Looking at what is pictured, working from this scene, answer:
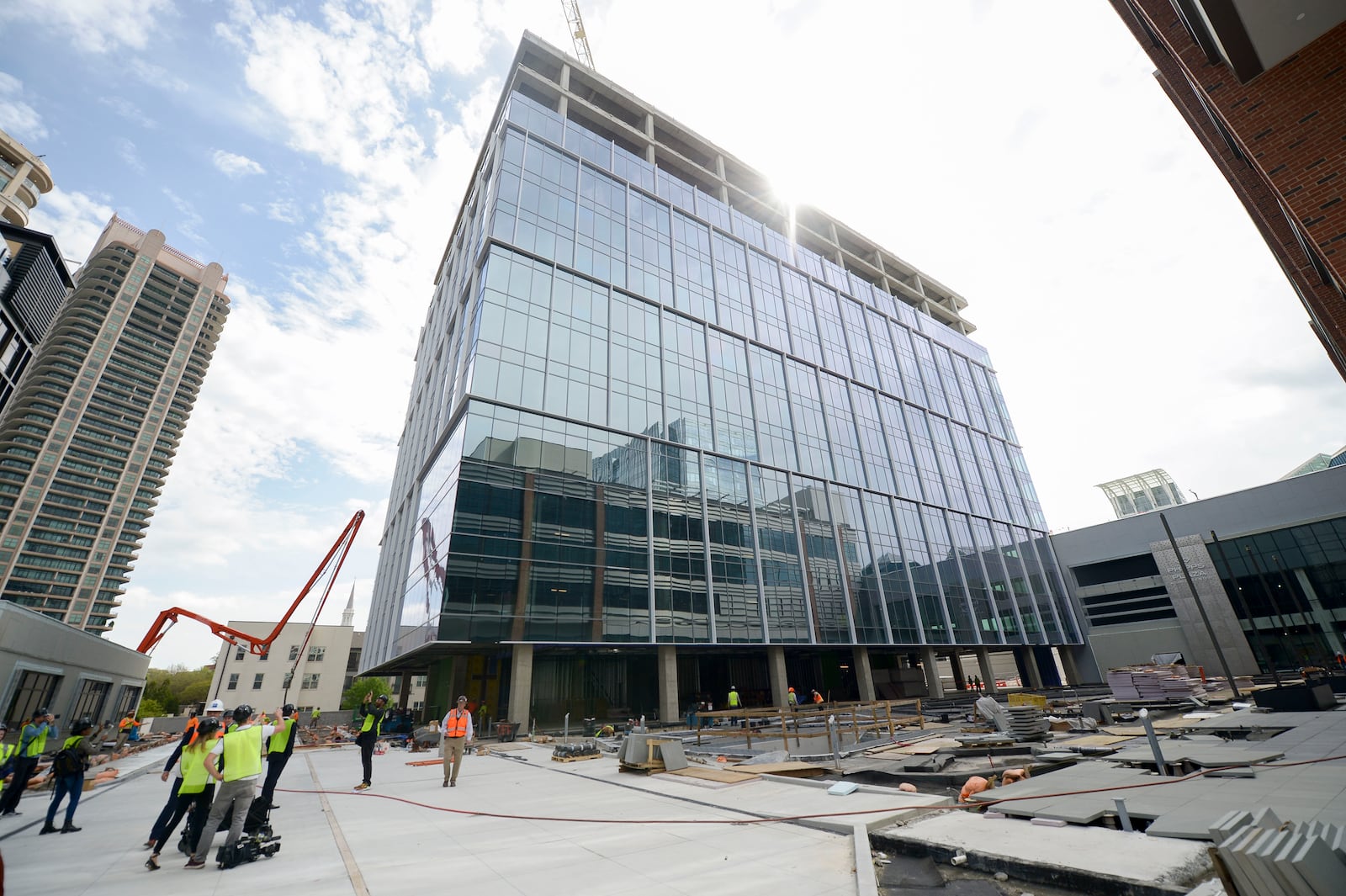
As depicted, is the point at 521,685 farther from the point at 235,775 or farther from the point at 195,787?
the point at 235,775

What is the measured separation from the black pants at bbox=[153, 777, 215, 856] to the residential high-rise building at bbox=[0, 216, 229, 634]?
111677mm

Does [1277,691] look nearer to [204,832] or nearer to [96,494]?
[204,832]

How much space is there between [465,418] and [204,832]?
25.5m

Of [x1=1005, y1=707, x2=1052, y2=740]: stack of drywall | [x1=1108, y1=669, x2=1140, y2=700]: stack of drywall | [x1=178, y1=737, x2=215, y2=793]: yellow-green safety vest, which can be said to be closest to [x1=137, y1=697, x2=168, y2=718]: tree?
[x1=178, y1=737, x2=215, y2=793]: yellow-green safety vest

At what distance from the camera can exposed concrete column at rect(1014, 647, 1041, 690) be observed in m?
53.4

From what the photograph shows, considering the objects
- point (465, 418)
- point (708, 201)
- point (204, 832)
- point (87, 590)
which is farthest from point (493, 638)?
point (87, 590)

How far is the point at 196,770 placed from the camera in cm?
734

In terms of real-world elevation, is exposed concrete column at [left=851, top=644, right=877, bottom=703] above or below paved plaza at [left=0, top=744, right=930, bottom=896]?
above

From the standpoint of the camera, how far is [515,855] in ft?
21.6

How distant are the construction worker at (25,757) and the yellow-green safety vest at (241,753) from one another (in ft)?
21.7

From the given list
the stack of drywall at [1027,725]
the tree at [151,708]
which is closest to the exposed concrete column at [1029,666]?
the stack of drywall at [1027,725]

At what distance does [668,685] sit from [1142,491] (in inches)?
3783

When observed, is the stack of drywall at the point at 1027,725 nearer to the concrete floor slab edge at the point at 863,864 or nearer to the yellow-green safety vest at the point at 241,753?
the concrete floor slab edge at the point at 863,864

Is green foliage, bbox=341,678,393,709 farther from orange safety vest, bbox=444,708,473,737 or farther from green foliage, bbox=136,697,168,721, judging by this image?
orange safety vest, bbox=444,708,473,737
